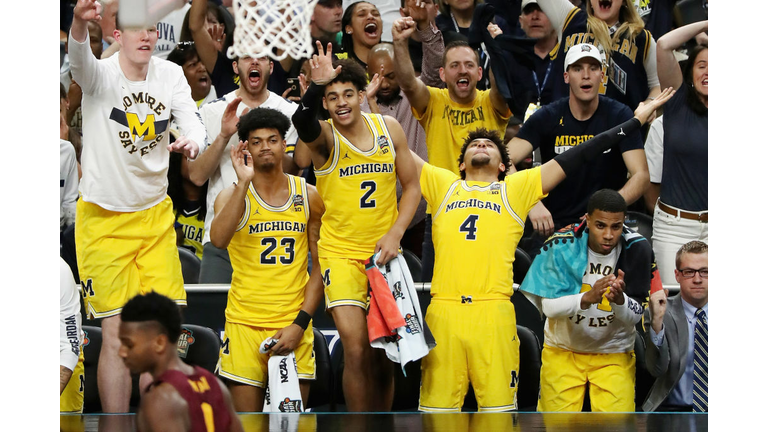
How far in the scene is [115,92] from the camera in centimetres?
492

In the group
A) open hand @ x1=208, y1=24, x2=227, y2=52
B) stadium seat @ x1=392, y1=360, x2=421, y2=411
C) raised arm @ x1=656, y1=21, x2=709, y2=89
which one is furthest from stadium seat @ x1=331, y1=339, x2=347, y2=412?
raised arm @ x1=656, y1=21, x2=709, y2=89

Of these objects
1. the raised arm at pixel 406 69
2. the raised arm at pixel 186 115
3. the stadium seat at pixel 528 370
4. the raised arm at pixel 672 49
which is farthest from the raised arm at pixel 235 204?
the raised arm at pixel 672 49

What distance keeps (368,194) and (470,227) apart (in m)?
0.54

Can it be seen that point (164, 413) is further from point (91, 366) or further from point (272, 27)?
point (272, 27)

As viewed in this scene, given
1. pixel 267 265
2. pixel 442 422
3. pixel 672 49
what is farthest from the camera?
pixel 672 49

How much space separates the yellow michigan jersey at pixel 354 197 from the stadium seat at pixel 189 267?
1090 millimetres

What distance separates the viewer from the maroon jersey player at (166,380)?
2.86 metres

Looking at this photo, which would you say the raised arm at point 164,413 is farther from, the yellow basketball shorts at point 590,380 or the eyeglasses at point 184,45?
the eyeglasses at point 184,45

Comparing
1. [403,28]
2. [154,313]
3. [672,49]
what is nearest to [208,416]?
Answer: [154,313]

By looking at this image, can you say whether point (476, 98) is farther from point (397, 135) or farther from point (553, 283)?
point (553, 283)

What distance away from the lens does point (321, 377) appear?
199 inches

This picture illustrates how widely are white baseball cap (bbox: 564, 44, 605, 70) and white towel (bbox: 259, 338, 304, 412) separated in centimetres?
236

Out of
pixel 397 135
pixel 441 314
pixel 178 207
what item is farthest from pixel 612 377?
pixel 178 207

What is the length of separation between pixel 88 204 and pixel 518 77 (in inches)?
105
